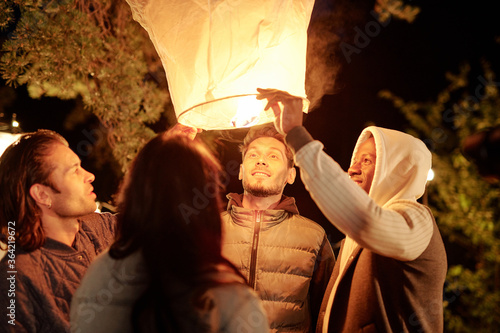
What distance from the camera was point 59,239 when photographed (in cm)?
288

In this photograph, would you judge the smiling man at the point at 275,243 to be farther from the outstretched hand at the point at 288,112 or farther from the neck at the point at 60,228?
A: the outstretched hand at the point at 288,112

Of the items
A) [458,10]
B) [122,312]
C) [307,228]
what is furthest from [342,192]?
[458,10]

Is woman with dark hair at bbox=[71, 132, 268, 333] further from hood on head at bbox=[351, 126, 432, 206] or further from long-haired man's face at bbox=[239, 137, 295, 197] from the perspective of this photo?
long-haired man's face at bbox=[239, 137, 295, 197]

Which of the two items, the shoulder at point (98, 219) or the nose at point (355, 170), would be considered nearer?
the nose at point (355, 170)

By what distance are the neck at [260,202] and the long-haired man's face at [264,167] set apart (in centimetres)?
6

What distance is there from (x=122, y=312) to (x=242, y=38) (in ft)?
4.71

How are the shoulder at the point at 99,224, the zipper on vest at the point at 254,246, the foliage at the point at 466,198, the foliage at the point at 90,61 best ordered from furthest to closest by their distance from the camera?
the foliage at the point at 466,198
the foliage at the point at 90,61
the zipper on vest at the point at 254,246
the shoulder at the point at 99,224

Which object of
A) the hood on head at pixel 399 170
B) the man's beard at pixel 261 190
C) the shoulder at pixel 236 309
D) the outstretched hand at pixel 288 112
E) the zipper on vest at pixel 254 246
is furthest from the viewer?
the man's beard at pixel 261 190

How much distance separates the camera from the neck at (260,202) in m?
3.77

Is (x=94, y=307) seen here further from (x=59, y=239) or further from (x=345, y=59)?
(x=345, y=59)

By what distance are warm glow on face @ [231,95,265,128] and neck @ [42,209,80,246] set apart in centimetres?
147

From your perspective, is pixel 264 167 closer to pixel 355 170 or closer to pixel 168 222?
pixel 355 170

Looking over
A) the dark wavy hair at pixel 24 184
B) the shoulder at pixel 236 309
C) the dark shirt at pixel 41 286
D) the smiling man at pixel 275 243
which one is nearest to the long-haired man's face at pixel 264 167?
the smiling man at pixel 275 243

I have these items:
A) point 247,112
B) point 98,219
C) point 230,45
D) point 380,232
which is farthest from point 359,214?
point 98,219
